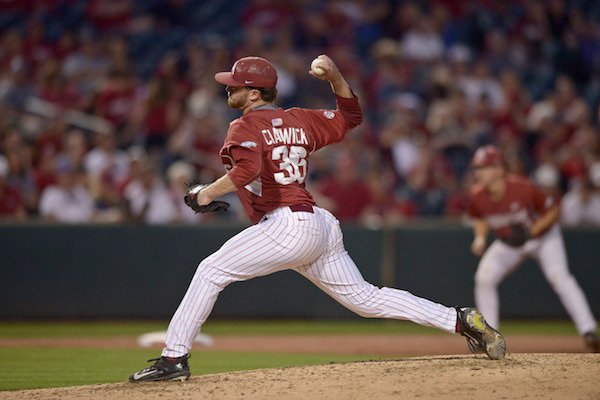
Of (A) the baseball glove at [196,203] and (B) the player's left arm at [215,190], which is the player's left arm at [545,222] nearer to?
(A) the baseball glove at [196,203]

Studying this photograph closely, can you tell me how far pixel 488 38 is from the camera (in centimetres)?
1686

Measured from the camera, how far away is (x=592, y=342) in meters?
9.58

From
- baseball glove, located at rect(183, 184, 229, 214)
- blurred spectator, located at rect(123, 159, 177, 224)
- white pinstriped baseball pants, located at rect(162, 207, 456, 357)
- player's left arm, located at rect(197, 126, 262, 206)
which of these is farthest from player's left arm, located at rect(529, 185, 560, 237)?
blurred spectator, located at rect(123, 159, 177, 224)

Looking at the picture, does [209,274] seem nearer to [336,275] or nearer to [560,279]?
[336,275]

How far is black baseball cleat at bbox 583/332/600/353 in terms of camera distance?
956 cm

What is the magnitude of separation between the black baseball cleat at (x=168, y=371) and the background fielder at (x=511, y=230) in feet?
13.9

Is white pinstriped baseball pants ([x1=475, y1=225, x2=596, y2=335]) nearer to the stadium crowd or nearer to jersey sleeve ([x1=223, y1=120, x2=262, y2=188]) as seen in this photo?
the stadium crowd

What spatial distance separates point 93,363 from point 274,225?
10.2 ft

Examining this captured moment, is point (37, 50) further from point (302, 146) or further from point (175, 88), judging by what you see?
point (302, 146)

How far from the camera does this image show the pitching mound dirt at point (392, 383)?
5867 mm

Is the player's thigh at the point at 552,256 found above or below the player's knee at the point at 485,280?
above

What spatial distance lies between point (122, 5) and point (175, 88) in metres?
2.30

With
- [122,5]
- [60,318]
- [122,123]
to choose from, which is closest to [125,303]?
[60,318]

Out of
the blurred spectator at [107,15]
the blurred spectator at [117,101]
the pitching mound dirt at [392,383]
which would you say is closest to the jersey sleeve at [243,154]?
the pitching mound dirt at [392,383]
